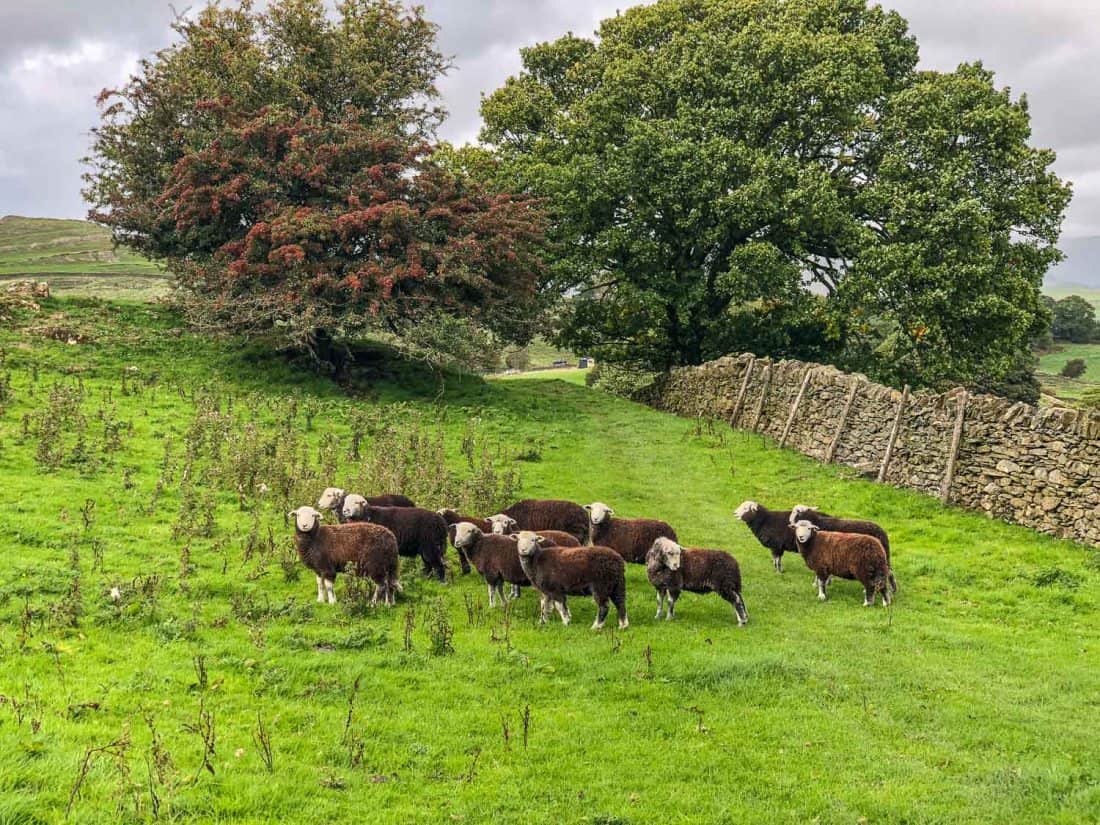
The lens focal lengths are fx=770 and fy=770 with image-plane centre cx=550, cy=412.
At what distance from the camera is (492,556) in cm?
1223

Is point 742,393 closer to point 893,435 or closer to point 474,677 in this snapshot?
point 893,435

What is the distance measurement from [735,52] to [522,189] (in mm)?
10588

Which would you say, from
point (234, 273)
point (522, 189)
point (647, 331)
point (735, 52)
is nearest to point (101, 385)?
point (234, 273)

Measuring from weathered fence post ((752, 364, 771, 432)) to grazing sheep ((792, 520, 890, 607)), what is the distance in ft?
46.6

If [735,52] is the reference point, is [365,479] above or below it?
below

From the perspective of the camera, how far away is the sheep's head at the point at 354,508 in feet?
44.0

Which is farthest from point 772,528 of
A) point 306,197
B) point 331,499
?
point 306,197

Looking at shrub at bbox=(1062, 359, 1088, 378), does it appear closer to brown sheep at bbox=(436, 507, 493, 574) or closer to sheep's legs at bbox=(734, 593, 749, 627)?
sheep's legs at bbox=(734, 593, 749, 627)

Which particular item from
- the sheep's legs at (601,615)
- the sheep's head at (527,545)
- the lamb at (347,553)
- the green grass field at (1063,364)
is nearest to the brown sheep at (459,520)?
the lamb at (347,553)

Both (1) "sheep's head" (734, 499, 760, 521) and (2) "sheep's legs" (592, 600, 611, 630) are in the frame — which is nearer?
(2) "sheep's legs" (592, 600, 611, 630)

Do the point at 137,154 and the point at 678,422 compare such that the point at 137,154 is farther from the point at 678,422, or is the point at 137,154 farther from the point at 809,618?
the point at 809,618

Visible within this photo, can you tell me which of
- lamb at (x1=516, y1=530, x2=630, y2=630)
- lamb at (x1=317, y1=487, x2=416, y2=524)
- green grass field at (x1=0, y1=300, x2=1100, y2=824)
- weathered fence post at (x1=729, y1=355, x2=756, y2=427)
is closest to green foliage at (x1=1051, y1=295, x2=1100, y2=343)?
weathered fence post at (x1=729, y1=355, x2=756, y2=427)

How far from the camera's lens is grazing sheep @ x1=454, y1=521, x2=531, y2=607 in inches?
475

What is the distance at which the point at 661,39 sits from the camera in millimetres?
36219
